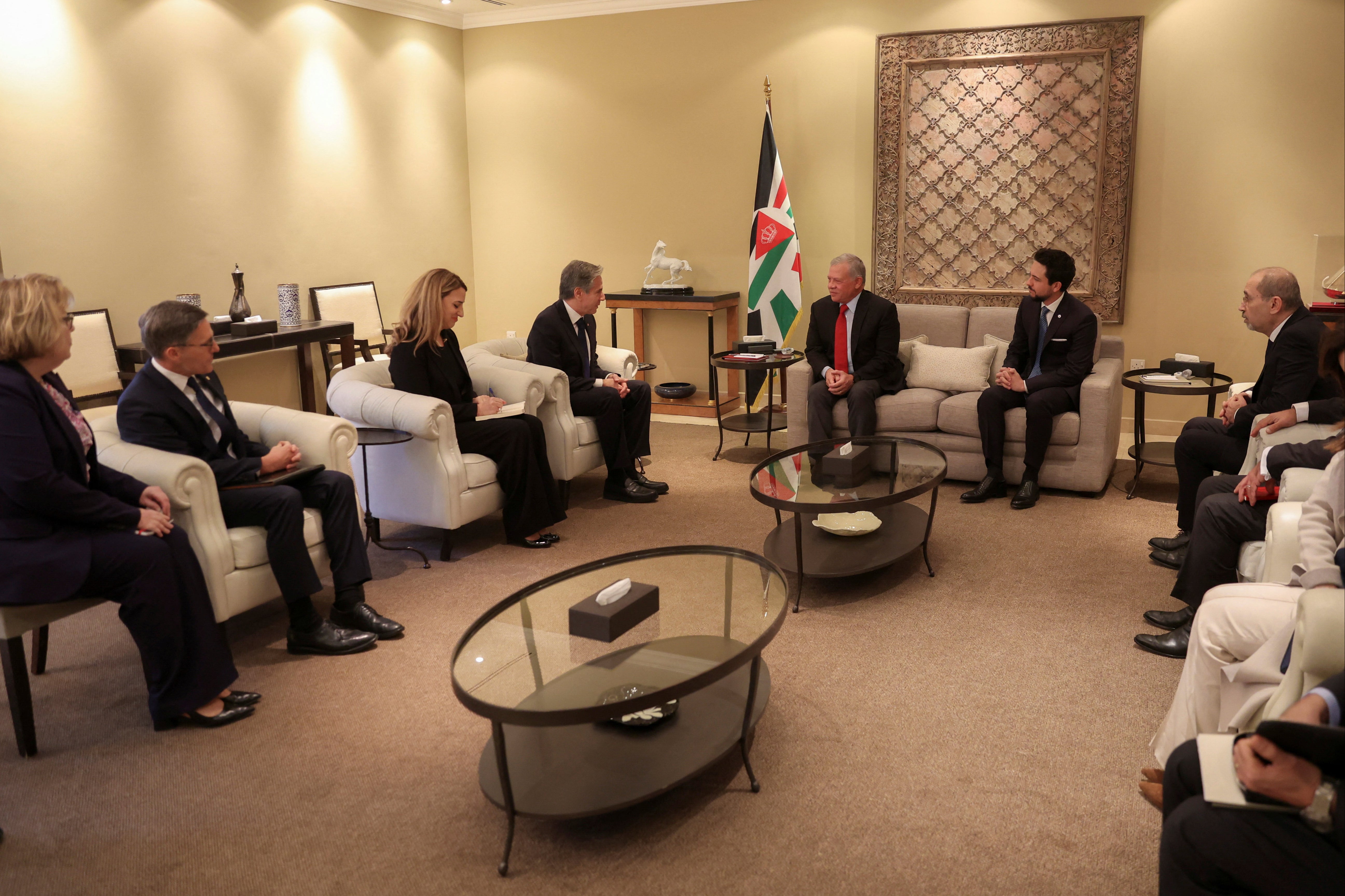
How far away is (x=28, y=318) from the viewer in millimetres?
2641

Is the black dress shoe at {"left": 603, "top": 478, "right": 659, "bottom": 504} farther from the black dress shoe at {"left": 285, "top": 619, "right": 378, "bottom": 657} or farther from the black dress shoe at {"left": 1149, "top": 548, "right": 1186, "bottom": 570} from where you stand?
the black dress shoe at {"left": 1149, "top": 548, "right": 1186, "bottom": 570}

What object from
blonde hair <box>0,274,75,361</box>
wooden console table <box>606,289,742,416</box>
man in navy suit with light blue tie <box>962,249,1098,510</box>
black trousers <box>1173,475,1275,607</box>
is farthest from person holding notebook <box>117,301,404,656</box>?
wooden console table <box>606,289,742,416</box>

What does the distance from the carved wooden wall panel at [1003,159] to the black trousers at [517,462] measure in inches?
130

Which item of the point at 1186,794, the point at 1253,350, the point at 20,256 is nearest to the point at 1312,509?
the point at 1186,794

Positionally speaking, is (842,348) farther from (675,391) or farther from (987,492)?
(675,391)

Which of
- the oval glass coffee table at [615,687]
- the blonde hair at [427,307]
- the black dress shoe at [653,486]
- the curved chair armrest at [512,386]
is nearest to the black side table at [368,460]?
the blonde hair at [427,307]

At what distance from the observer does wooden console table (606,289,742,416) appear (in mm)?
7027

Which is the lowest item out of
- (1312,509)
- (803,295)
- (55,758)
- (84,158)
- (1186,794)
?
(55,758)

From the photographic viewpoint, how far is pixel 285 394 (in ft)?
21.7

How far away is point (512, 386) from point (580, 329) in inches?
24.7

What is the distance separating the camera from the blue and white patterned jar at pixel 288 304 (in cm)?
612

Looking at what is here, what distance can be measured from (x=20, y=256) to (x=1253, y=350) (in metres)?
6.88

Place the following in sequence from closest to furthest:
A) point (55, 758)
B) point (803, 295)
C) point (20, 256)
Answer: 1. point (55, 758)
2. point (20, 256)
3. point (803, 295)

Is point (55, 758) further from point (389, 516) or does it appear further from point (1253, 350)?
point (1253, 350)
